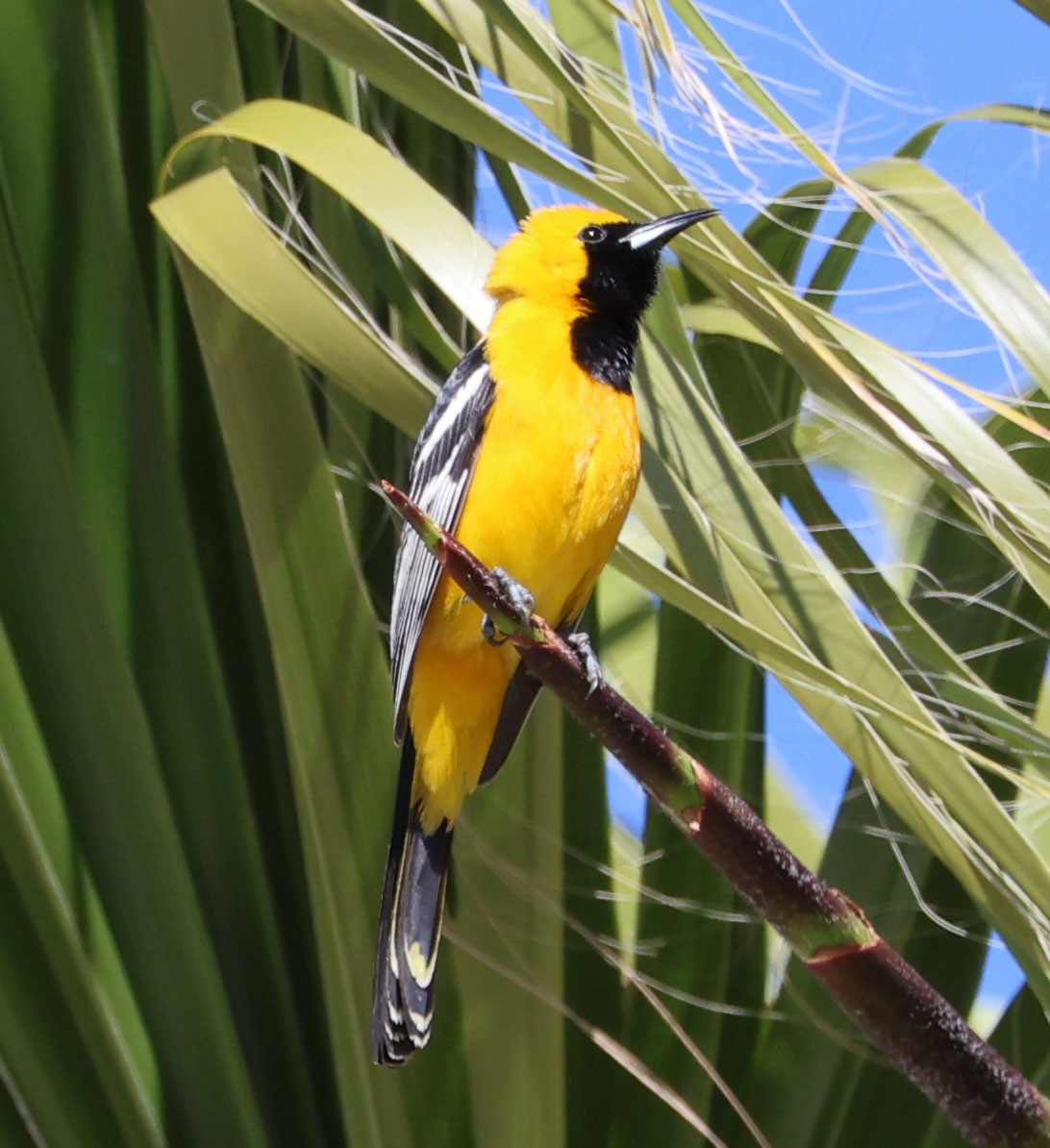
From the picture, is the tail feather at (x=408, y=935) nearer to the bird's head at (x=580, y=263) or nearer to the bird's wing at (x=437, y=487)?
the bird's wing at (x=437, y=487)

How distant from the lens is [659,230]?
5.28ft

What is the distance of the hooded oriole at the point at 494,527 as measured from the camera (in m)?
1.42

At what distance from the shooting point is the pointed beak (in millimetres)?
1010

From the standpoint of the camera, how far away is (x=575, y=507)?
4.74ft

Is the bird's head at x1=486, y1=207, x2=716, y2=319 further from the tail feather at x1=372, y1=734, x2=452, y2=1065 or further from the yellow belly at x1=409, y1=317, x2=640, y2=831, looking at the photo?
the tail feather at x1=372, y1=734, x2=452, y2=1065

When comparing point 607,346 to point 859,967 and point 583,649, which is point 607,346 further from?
point 859,967

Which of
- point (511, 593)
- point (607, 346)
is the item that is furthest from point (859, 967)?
point (607, 346)

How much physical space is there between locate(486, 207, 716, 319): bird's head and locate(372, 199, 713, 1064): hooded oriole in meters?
0.02

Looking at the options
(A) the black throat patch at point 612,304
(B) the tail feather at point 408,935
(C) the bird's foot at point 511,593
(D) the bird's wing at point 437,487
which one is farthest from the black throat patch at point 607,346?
(B) the tail feather at point 408,935

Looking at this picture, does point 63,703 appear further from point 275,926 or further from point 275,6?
point 275,6

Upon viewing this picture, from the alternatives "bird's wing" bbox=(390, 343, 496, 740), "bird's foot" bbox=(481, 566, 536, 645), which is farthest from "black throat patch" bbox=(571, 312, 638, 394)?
"bird's foot" bbox=(481, 566, 536, 645)

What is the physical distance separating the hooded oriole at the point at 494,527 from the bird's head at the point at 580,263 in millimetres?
15

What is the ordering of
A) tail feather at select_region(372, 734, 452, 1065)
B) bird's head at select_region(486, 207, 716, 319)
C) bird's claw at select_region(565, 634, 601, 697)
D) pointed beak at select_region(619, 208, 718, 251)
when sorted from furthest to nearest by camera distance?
bird's head at select_region(486, 207, 716, 319) < bird's claw at select_region(565, 634, 601, 697) < tail feather at select_region(372, 734, 452, 1065) < pointed beak at select_region(619, 208, 718, 251)

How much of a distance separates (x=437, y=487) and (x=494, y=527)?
0.10 metres
